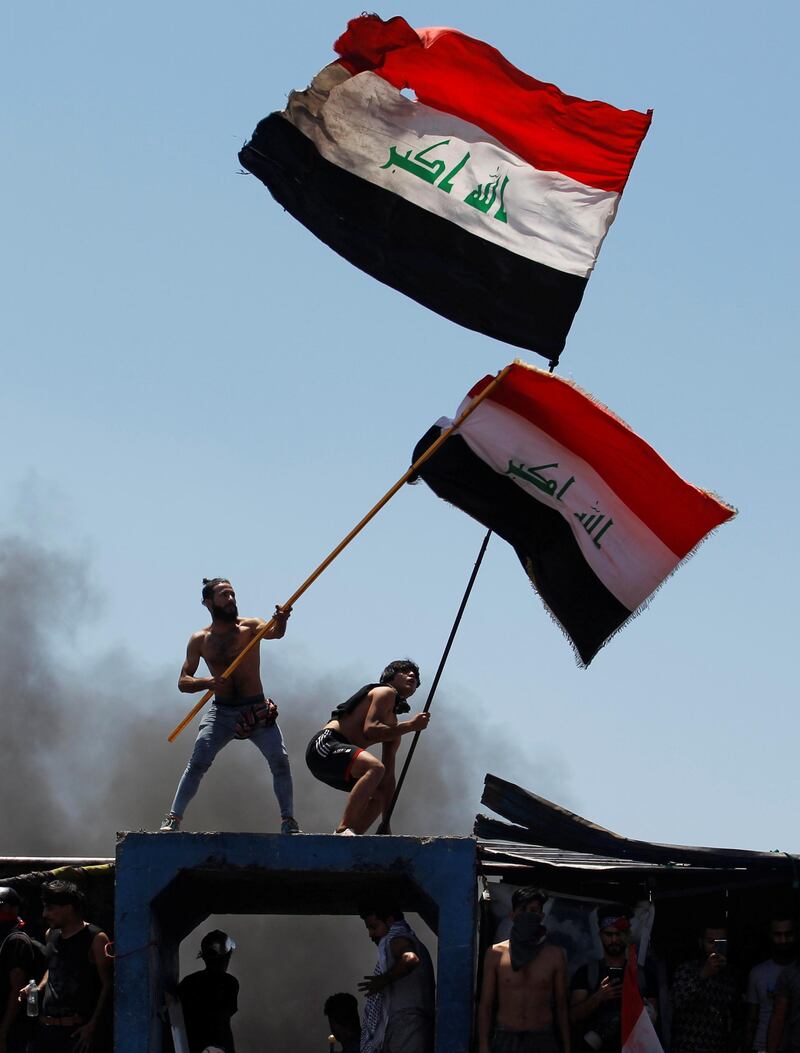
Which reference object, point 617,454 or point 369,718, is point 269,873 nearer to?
point 369,718

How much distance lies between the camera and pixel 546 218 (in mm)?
13664

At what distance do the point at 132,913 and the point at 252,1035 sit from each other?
2083 cm

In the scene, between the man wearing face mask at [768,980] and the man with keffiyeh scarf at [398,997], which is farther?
the man wearing face mask at [768,980]

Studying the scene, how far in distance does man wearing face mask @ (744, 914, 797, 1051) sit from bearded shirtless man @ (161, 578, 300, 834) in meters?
3.19

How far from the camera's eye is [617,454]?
13.3 metres

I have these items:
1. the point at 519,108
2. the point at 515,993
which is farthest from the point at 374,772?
the point at 519,108

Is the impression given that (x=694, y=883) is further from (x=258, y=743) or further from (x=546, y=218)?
(x=546, y=218)

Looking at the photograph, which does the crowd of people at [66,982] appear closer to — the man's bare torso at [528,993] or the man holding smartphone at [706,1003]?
the man's bare torso at [528,993]

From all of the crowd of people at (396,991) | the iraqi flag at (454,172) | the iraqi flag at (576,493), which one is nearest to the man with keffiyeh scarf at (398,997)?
the crowd of people at (396,991)

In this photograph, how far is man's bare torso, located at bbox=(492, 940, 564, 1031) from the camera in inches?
461

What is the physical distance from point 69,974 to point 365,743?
2.47 m

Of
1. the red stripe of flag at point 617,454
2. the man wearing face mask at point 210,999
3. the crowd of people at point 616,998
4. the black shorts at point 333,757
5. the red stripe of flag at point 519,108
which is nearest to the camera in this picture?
the crowd of people at point 616,998

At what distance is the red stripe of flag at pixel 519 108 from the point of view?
44.6 ft

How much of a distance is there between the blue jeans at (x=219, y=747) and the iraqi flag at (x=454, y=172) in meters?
3.31
